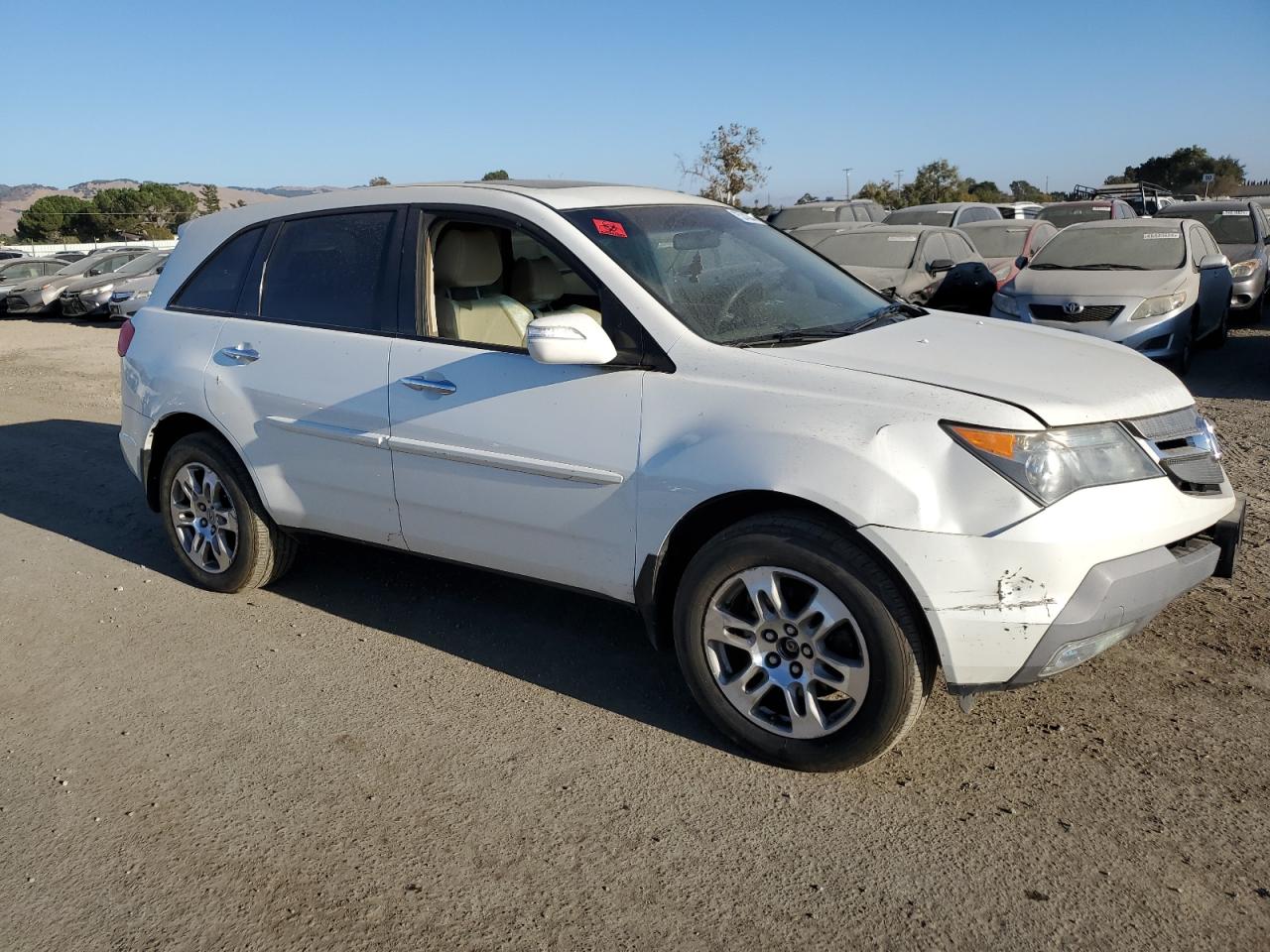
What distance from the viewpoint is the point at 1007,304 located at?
10.3 meters

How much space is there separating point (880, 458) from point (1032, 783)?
115 centimetres

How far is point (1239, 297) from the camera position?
1269 cm

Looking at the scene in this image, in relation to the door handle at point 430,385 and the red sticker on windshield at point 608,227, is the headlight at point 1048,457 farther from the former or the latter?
the door handle at point 430,385

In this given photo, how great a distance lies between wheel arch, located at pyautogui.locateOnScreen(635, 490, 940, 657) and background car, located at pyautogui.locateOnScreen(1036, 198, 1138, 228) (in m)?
16.7

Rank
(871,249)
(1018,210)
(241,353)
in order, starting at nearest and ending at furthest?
1. (241,353)
2. (871,249)
3. (1018,210)

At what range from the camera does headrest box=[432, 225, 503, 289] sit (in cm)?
430

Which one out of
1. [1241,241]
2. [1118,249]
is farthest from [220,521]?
[1241,241]

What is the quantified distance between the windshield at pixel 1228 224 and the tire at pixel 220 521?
12.9m

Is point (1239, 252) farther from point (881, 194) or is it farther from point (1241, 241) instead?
point (881, 194)

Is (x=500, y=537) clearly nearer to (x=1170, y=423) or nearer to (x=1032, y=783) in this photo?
(x=1032, y=783)

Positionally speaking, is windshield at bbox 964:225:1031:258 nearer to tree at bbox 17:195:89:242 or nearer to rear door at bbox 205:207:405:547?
rear door at bbox 205:207:405:547

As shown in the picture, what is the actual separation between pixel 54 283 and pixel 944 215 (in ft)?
58.0

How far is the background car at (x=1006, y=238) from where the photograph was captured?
14758mm

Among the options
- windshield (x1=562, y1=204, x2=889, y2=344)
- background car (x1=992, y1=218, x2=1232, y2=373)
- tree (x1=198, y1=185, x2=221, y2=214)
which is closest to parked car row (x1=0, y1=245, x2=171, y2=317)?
background car (x1=992, y1=218, x2=1232, y2=373)
